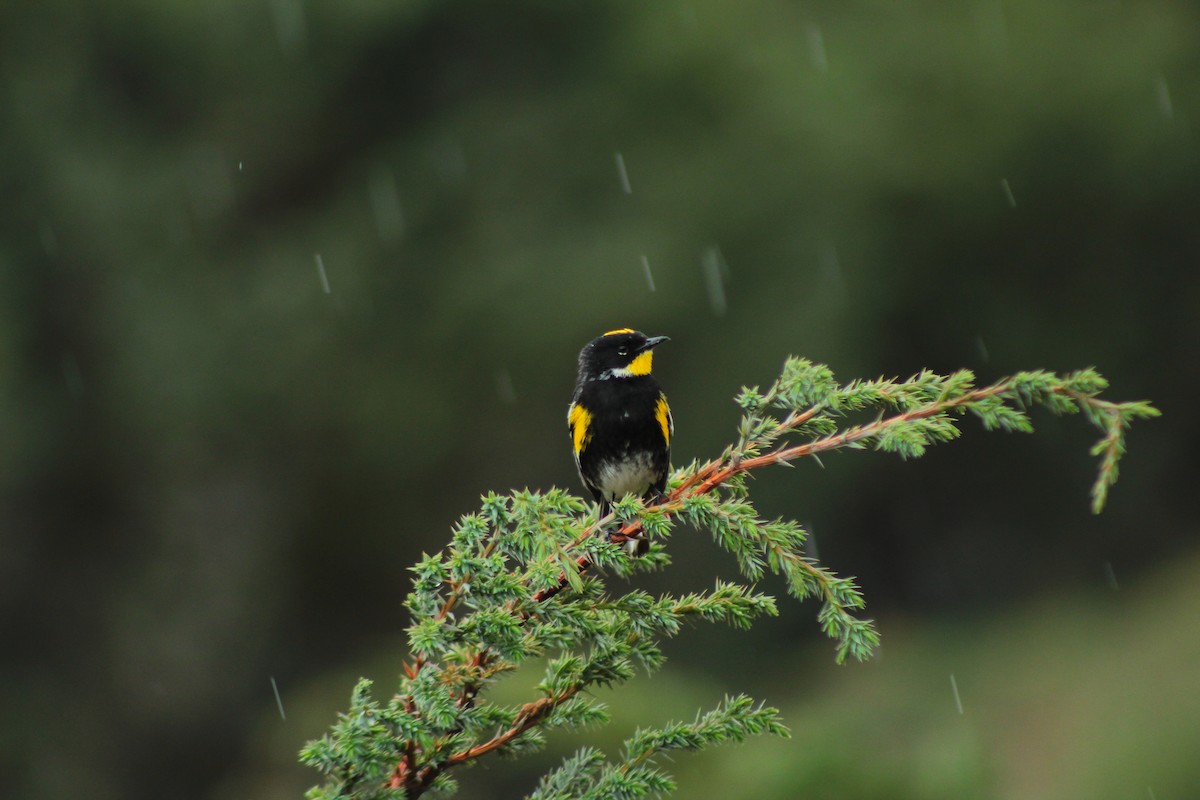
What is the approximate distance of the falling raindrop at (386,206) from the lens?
387 inches

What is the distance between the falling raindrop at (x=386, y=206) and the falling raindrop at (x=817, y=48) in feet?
11.9

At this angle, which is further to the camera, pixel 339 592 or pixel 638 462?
pixel 339 592

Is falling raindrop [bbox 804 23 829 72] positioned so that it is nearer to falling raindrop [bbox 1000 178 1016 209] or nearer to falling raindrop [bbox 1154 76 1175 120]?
falling raindrop [bbox 1000 178 1016 209]

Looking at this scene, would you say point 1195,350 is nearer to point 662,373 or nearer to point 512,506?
point 662,373

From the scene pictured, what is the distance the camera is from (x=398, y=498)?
10594mm

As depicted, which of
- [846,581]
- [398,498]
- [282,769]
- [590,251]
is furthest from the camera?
[398,498]

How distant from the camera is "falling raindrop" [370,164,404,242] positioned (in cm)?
984

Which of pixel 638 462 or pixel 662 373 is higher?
pixel 638 462

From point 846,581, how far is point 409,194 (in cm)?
862

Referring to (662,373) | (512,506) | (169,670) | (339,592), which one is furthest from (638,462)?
(169,670)

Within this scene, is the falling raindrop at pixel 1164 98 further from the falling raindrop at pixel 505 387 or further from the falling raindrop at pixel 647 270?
the falling raindrop at pixel 505 387

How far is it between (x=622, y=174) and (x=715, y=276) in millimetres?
1173

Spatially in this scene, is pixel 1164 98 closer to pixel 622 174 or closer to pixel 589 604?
pixel 622 174

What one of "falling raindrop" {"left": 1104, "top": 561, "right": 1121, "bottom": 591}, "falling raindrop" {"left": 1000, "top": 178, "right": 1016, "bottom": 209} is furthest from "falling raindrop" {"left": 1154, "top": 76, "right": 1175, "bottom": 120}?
"falling raindrop" {"left": 1104, "top": 561, "right": 1121, "bottom": 591}
